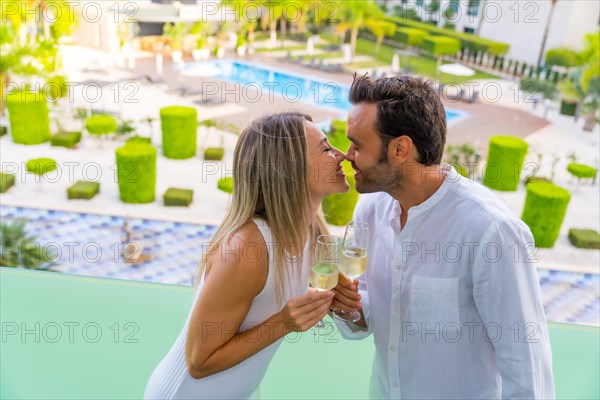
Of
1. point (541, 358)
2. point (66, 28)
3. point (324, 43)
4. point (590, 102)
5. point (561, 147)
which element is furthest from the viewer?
point (324, 43)

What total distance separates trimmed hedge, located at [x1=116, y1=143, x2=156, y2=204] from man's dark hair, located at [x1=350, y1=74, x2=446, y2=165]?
6.68m

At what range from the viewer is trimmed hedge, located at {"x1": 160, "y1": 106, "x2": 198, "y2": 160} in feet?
30.9

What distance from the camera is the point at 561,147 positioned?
12.0 metres

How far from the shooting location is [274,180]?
143 centimetres

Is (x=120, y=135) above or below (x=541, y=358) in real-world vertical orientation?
below

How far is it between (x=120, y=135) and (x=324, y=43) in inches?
430

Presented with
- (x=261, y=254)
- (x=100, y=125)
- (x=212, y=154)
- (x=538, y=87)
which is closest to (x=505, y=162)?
(x=212, y=154)

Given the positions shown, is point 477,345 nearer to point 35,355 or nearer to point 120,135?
point 35,355

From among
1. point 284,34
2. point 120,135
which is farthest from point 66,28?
point 284,34

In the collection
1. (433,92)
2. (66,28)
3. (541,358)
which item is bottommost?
(66,28)

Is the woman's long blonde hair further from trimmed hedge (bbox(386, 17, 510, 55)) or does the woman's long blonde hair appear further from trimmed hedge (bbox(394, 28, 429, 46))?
trimmed hedge (bbox(394, 28, 429, 46))

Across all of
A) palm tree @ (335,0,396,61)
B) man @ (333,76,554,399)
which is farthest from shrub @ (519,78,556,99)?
man @ (333,76,554,399)

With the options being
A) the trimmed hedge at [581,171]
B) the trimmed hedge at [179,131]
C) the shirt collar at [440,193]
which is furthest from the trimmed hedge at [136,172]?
the shirt collar at [440,193]

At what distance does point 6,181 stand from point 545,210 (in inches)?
269
